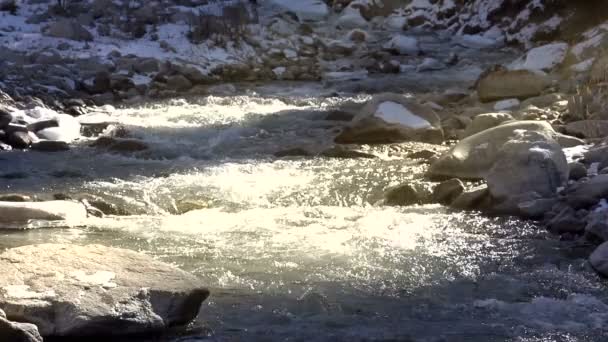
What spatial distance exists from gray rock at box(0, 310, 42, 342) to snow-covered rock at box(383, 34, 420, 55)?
17313 millimetres

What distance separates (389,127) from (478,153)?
238 centimetres

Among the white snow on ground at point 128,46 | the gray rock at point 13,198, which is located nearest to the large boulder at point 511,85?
the white snow on ground at point 128,46

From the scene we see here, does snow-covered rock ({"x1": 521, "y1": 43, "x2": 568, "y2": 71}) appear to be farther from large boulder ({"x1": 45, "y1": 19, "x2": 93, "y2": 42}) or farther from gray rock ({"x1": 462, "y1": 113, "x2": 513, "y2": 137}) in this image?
large boulder ({"x1": 45, "y1": 19, "x2": 93, "y2": 42})

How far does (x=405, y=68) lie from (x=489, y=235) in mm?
12030

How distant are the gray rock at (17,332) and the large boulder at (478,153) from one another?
5.89 metres

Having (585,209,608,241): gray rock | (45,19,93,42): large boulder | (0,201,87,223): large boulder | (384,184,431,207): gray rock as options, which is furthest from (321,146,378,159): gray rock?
(45,19,93,42): large boulder

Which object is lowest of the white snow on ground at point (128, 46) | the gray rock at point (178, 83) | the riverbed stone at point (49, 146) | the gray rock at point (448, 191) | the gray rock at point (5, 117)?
the gray rock at point (178, 83)

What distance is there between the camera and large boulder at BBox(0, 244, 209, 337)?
198 inches

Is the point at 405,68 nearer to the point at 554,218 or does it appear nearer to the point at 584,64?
the point at 584,64

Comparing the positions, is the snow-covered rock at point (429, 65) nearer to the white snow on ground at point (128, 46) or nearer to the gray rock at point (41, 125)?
the white snow on ground at point (128, 46)

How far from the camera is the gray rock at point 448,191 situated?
8946mm

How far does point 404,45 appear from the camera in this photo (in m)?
21.4

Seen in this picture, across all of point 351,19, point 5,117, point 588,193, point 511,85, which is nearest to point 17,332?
point 588,193

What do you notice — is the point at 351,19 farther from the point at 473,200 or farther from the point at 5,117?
the point at 473,200
